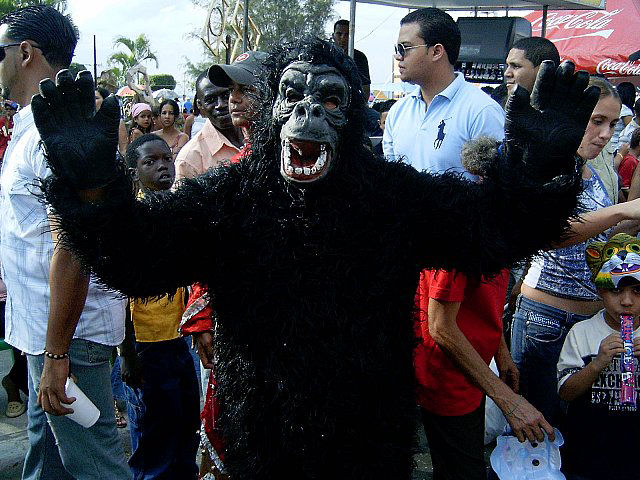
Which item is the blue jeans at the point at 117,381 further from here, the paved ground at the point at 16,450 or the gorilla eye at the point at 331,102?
the gorilla eye at the point at 331,102

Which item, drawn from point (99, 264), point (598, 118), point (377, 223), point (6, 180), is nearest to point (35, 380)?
point (6, 180)

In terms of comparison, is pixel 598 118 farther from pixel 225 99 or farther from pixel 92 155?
pixel 92 155

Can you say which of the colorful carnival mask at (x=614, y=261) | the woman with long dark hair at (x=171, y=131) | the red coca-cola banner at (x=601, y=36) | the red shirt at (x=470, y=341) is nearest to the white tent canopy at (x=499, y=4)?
the woman with long dark hair at (x=171, y=131)

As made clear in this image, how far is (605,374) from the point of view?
2715 millimetres

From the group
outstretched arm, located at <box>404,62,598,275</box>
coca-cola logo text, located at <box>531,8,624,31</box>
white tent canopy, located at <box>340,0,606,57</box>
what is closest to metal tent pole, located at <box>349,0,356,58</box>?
white tent canopy, located at <box>340,0,606,57</box>

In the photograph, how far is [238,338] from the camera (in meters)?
1.82

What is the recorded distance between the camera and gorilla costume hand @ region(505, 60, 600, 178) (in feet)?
5.08

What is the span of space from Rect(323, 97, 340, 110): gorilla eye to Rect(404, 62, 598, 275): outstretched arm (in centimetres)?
31

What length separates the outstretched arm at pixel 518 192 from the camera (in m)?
1.56

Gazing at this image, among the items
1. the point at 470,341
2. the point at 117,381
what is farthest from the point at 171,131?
the point at 470,341

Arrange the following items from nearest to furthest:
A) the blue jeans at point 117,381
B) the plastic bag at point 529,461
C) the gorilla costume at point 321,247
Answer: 1. the gorilla costume at point 321,247
2. the plastic bag at point 529,461
3. the blue jeans at point 117,381

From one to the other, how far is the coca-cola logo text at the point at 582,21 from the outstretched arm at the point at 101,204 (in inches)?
619

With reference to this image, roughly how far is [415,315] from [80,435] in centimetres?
130

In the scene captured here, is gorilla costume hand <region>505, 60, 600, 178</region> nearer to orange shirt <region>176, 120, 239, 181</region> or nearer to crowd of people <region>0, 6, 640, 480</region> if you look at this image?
crowd of people <region>0, 6, 640, 480</region>
